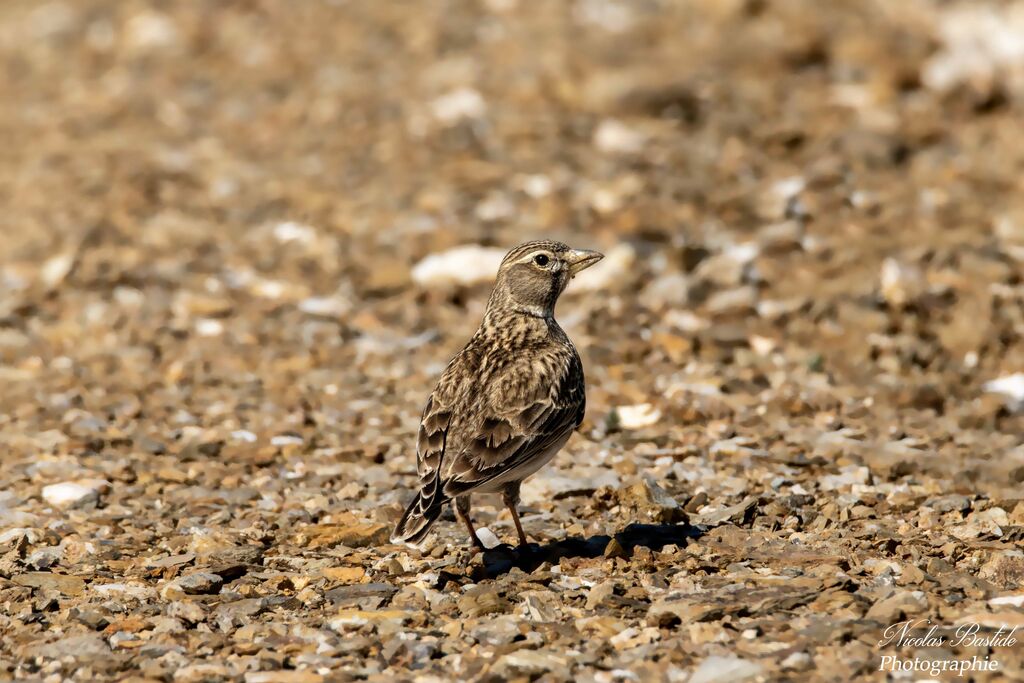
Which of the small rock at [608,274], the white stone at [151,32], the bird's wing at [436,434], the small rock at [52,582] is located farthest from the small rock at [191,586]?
the white stone at [151,32]

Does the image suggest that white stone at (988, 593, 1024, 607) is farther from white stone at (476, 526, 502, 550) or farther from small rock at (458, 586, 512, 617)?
white stone at (476, 526, 502, 550)

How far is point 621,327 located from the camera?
11492mm

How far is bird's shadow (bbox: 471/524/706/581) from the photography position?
25.0ft

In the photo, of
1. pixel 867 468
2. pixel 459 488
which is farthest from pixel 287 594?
pixel 867 468

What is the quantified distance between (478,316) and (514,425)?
4620 mm

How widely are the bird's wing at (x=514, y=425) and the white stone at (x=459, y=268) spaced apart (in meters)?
4.48

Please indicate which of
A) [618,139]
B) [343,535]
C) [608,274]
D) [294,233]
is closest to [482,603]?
[343,535]

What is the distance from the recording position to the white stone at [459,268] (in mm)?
12461

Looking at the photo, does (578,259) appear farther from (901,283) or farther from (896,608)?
(901,283)

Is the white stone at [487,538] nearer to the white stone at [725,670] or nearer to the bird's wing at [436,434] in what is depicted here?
the bird's wing at [436,434]

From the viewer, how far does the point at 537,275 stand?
870 cm

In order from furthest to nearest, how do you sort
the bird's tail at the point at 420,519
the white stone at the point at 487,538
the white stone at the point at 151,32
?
the white stone at the point at 151,32, the white stone at the point at 487,538, the bird's tail at the point at 420,519

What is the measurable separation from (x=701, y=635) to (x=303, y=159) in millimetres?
10116
